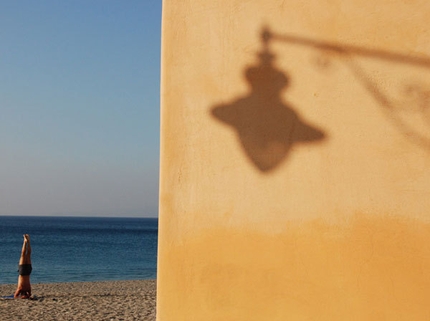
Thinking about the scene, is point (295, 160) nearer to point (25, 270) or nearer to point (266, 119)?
point (266, 119)

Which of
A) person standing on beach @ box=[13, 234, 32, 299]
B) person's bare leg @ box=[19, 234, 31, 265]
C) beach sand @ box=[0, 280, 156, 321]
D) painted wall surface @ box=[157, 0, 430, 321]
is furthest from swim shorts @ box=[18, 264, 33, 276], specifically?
painted wall surface @ box=[157, 0, 430, 321]

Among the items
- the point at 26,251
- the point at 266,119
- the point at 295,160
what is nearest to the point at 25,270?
the point at 26,251

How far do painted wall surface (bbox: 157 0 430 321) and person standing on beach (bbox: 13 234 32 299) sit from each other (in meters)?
10.1

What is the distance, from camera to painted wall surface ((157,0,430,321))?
446 cm

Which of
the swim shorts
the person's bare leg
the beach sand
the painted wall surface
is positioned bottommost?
the beach sand

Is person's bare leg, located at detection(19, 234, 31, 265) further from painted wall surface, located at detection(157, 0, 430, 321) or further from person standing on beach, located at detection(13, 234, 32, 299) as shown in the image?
painted wall surface, located at detection(157, 0, 430, 321)

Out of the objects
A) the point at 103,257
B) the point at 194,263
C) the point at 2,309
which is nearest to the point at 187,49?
the point at 194,263

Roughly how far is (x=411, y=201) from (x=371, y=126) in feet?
2.15

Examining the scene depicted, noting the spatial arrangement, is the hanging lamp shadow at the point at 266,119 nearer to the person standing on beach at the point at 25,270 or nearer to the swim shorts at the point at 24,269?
the person standing on beach at the point at 25,270

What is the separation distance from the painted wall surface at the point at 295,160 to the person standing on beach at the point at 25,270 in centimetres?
1014

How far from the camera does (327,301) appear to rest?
4629 mm

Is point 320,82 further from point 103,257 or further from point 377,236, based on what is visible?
point 103,257

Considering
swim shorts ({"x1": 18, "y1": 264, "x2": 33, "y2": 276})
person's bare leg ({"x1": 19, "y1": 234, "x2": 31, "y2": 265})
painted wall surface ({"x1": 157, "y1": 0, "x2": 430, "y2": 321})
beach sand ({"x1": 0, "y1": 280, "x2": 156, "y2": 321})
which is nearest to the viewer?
painted wall surface ({"x1": 157, "y1": 0, "x2": 430, "y2": 321})

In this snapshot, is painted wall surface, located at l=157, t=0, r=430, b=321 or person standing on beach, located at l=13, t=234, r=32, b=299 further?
person standing on beach, located at l=13, t=234, r=32, b=299
